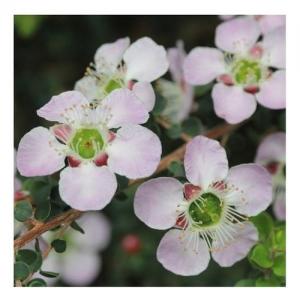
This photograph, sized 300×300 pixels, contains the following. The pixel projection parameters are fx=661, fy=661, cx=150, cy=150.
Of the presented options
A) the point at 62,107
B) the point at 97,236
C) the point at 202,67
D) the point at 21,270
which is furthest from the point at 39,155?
the point at 97,236

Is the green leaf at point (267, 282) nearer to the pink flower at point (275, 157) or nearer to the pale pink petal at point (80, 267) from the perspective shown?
the pink flower at point (275, 157)

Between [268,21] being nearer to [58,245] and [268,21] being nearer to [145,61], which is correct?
[145,61]

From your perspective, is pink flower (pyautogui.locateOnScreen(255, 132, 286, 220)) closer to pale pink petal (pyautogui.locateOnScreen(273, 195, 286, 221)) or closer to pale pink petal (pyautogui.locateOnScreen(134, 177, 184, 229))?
pale pink petal (pyautogui.locateOnScreen(273, 195, 286, 221))

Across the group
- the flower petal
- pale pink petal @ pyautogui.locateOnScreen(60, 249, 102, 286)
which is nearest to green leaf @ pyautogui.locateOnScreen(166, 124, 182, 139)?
the flower petal

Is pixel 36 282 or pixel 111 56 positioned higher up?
pixel 111 56

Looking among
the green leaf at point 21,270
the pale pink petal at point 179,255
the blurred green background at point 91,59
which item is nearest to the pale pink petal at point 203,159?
the pale pink petal at point 179,255

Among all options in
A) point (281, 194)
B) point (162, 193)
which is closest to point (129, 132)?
point (162, 193)
